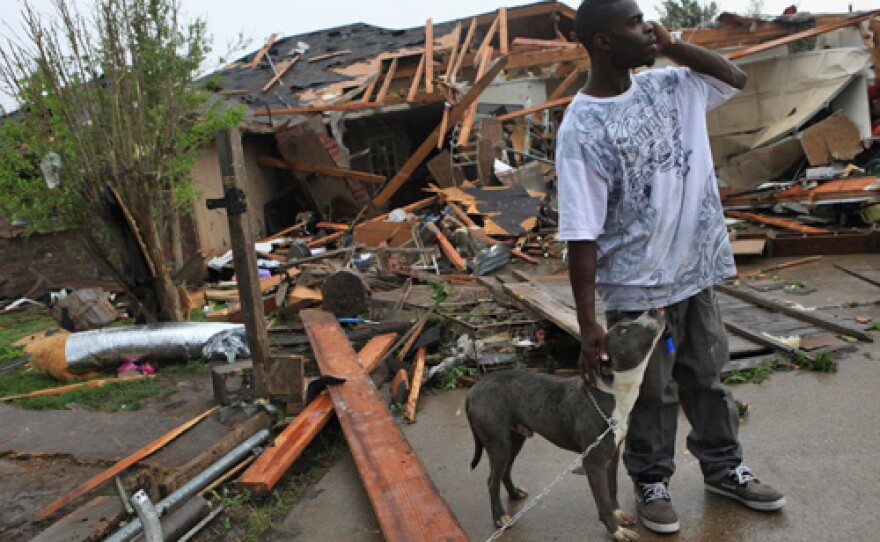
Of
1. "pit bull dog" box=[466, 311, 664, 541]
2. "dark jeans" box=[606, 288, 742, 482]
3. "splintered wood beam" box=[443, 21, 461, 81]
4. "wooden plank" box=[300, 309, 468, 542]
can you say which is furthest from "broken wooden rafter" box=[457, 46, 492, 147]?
"dark jeans" box=[606, 288, 742, 482]

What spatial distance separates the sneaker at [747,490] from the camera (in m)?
3.08

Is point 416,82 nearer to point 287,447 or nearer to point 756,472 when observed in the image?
point 287,447

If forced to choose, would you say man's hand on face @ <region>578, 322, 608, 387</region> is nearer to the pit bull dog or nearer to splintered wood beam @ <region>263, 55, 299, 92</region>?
the pit bull dog

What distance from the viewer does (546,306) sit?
5.65m

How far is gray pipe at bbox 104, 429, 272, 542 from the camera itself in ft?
11.4

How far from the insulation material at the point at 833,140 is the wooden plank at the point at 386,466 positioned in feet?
36.7

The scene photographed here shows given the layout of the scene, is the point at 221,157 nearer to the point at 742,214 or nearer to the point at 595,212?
A: the point at 595,212

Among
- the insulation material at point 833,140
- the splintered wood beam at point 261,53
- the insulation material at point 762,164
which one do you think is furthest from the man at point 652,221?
the splintered wood beam at point 261,53

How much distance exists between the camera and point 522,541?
3158 millimetres

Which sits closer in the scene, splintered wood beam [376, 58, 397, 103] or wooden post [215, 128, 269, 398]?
wooden post [215, 128, 269, 398]

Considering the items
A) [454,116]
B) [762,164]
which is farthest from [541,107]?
[762,164]

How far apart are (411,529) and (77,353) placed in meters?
5.33

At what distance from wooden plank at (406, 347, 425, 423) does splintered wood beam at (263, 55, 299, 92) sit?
13.0 m

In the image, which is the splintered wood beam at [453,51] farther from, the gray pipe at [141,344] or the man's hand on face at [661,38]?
the man's hand on face at [661,38]
